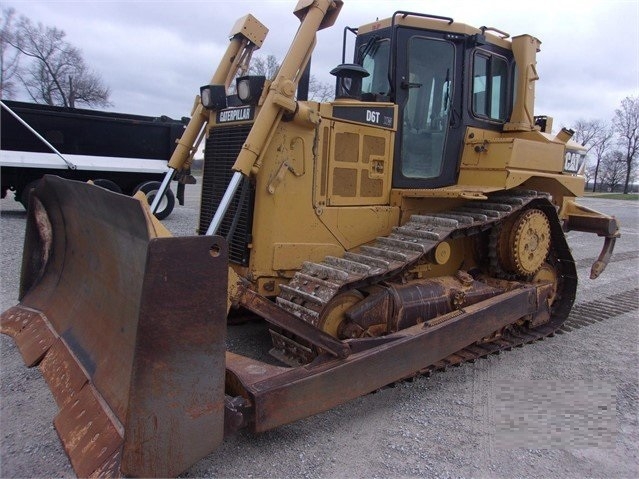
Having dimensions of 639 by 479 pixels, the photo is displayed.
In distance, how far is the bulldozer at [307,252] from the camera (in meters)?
2.37

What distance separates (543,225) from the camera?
4.85 meters

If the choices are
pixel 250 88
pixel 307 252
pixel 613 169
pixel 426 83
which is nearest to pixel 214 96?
pixel 250 88

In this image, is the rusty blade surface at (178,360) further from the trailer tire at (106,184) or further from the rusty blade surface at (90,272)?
the trailer tire at (106,184)

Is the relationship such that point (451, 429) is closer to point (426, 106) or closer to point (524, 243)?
point (524, 243)

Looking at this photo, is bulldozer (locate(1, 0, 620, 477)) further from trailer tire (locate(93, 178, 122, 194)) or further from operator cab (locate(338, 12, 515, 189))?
trailer tire (locate(93, 178, 122, 194))

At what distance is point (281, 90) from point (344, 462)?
2528mm

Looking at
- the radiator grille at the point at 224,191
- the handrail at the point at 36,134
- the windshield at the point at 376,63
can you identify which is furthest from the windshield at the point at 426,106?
the handrail at the point at 36,134

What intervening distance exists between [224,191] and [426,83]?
6.85 ft

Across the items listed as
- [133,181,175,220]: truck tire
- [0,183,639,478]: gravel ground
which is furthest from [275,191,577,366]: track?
[133,181,175,220]: truck tire

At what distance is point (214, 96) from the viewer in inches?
164

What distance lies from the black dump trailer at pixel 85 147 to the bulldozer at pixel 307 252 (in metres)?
7.16

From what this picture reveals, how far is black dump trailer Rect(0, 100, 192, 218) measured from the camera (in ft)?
34.0

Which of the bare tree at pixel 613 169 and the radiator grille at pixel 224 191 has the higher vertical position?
the bare tree at pixel 613 169

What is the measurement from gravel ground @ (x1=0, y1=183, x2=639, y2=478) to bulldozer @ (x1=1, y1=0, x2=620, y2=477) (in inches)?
10.2
